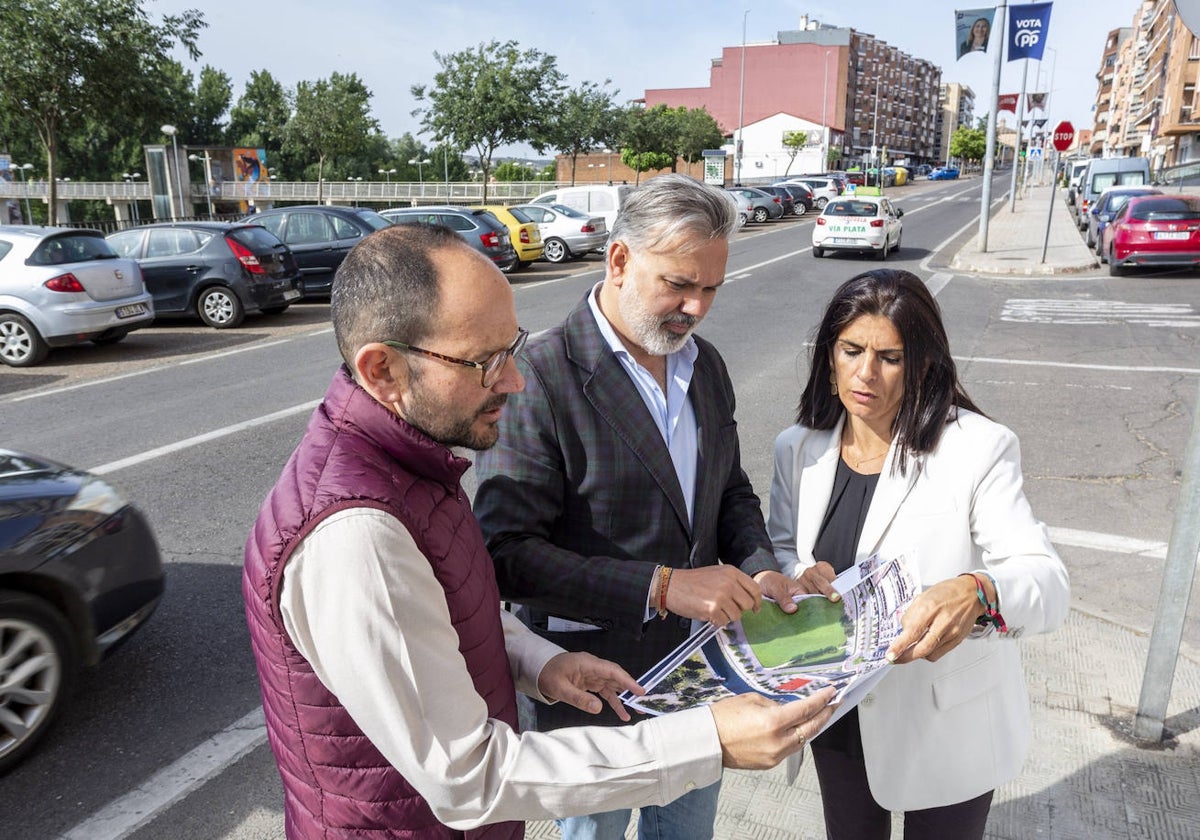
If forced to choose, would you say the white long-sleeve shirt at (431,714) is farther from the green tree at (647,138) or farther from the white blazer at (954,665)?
the green tree at (647,138)

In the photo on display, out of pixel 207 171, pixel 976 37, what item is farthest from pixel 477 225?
pixel 207 171

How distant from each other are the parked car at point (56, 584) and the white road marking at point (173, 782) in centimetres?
55

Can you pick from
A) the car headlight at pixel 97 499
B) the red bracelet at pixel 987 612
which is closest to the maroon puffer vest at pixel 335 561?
the red bracelet at pixel 987 612

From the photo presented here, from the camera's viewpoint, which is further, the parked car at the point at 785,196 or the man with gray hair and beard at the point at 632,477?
the parked car at the point at 785,196

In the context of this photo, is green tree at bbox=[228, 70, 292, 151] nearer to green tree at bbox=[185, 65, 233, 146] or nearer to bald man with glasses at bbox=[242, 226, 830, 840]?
green tree at bbox=[185, 65, 233, 146]

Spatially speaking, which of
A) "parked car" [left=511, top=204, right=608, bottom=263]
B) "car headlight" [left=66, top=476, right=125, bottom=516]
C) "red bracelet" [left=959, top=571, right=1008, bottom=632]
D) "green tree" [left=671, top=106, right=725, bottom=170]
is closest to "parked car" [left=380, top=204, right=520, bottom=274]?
"parked car" [left=511, top=204, right=608, bottom=263]

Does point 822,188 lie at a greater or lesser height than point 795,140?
lesser

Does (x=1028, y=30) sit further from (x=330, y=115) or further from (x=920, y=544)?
(x=330, y=115)

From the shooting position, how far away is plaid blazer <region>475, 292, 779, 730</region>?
1.76m

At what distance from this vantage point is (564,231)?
20969mm

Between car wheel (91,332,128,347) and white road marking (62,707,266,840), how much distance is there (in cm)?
931

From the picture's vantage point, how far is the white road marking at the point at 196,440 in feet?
20.5

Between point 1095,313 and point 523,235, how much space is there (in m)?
11.7

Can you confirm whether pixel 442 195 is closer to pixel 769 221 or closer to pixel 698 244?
pixel 769 221
